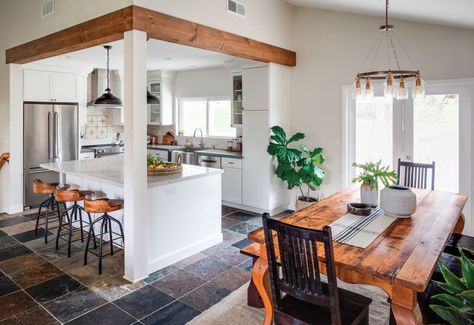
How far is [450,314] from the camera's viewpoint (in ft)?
4.49

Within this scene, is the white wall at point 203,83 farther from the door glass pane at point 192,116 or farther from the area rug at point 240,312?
the area rug at point 240,312

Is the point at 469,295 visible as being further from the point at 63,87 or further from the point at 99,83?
the point at 99,83

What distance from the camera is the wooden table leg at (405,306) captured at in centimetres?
177

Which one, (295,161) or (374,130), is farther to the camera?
(295,161)

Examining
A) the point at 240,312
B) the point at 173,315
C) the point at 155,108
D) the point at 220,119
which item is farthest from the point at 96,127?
the point at 240,312

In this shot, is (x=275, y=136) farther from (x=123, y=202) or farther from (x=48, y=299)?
(x=48, y=299)

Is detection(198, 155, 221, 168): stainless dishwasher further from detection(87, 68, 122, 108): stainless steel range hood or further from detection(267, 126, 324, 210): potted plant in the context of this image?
detection(87, 68, 122, 108): stainless steel range hood

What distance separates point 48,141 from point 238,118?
130 inches

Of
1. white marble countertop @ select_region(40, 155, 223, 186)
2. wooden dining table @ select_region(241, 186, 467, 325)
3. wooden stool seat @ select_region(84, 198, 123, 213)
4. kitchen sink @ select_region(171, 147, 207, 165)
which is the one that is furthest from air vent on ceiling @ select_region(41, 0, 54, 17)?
wooden dining table @ select_region(241, 186, 467, 325)

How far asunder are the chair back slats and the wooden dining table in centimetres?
20

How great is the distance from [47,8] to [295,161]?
3943mm

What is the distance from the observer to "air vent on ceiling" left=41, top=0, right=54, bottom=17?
4297 mm

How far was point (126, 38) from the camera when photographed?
3184mm

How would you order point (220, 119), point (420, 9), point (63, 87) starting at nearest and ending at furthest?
point (420, 9) → point (63, 87) → point (220, 119)
